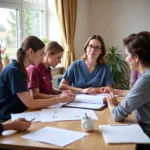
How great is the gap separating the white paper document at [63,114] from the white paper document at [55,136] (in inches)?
7.6

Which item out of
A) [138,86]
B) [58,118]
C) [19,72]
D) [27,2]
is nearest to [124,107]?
[138,86]

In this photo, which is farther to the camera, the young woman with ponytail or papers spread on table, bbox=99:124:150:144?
the young woman with ponytail

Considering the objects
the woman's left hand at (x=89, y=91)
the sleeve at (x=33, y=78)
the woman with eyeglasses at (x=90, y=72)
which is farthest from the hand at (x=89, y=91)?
the sleeve at (x=33, y=78)

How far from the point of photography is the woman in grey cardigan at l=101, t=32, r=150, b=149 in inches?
60.3

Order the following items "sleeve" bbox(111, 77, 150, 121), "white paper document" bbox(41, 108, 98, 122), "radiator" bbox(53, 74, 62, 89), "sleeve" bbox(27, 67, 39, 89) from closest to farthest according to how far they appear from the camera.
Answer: "sleeve" bbox(111, 77, 150, 121) < "white paper document" bbox(41, 108, 98, 122) < "sleeve" bbox(27, 67, 39, 89) < "radiator" bbox(53, 74, 62, 89)

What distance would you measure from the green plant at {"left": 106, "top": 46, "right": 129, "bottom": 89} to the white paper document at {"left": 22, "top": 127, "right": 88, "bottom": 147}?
3.01m

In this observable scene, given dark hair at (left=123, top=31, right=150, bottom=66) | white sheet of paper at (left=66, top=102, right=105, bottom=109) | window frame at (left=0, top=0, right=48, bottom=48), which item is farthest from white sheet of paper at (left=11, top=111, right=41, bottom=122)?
window frame at (left=0, top=0, right=48, bottom=48)

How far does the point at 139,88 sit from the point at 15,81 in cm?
84

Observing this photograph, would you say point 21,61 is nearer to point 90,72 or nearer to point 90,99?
point 90,99

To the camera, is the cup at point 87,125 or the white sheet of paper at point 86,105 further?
the white sheet of paper at point 86,105

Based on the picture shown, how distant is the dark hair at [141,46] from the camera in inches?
62.8

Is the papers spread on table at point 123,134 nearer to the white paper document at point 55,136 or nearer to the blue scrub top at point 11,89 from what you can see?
the white paper document at point 55,136

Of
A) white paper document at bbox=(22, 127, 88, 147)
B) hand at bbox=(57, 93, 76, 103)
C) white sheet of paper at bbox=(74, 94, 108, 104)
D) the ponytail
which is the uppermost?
the ponytail

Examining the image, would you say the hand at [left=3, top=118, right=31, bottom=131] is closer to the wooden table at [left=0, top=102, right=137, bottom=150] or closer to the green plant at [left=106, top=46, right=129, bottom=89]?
the wooden table at [left=0, top=102, right=137, bottom=150]
